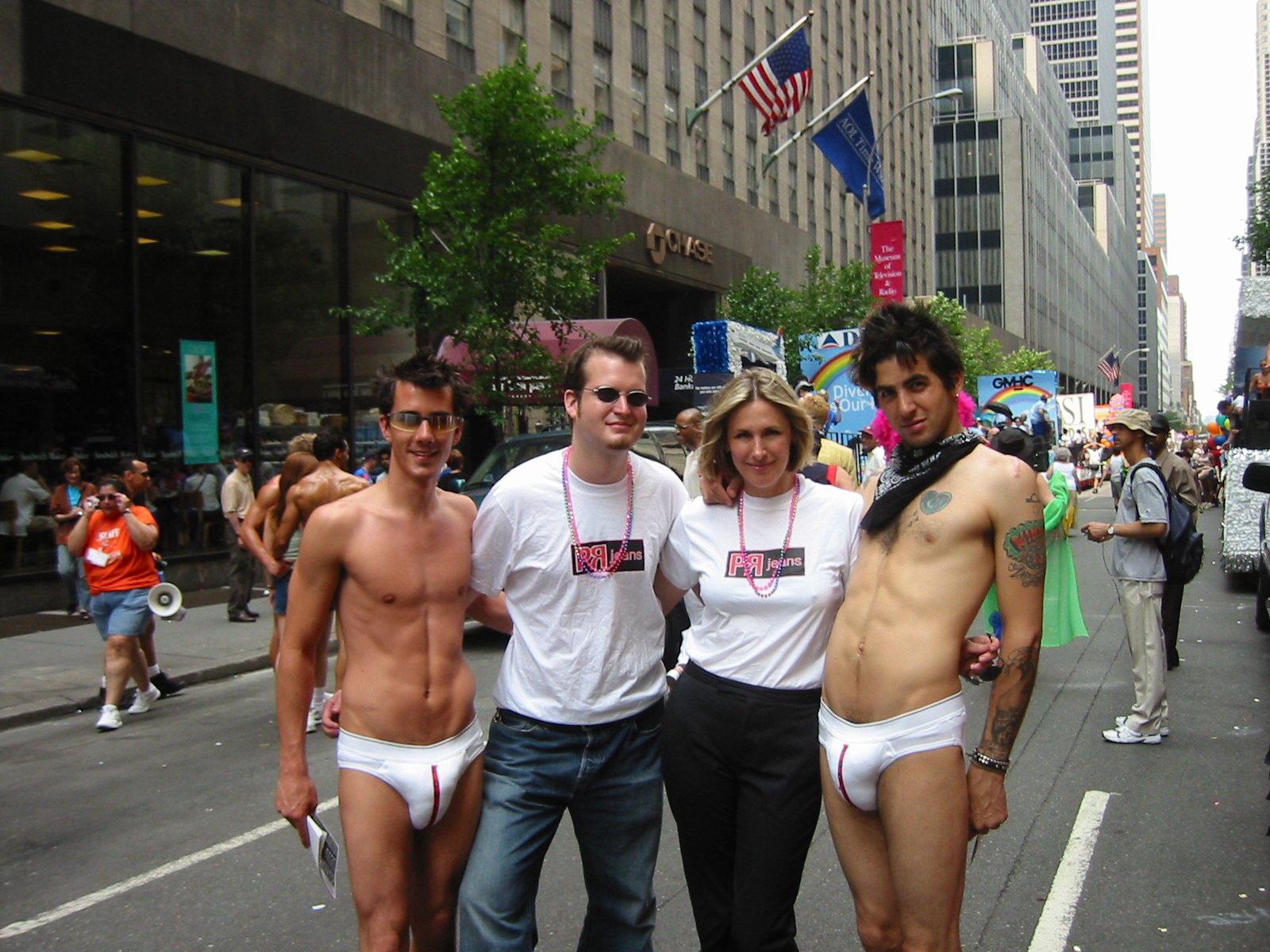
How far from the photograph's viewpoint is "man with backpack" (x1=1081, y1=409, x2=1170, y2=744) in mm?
6641

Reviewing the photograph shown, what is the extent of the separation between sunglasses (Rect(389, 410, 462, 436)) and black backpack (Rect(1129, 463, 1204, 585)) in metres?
5.25

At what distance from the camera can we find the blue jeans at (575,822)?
282 centimetres

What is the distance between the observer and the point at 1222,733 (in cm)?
690

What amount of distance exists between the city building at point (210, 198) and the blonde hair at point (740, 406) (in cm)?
908

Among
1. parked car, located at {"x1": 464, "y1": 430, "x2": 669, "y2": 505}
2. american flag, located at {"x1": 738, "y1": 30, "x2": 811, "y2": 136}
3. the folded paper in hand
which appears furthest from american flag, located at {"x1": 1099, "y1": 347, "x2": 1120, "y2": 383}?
the folded paper in hand

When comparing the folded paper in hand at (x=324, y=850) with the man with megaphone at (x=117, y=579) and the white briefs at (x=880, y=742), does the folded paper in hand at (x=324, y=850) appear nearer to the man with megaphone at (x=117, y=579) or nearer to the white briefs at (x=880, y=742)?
the white briefs at (x=880, y=742)

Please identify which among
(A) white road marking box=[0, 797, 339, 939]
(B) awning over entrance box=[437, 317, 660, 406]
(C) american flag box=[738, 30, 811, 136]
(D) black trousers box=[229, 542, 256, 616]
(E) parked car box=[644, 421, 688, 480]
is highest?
(C) american flag box=[738, 30, 811, 136]

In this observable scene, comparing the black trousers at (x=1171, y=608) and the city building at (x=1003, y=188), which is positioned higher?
the city building at (x=1003, y=188)

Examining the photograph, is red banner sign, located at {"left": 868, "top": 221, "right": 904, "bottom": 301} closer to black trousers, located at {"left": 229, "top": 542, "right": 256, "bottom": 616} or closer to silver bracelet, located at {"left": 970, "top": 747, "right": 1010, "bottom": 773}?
black trousers, located at {"left": 229, "top": 542, "right": 256, "bottom": 616}

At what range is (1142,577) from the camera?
22.2 feet

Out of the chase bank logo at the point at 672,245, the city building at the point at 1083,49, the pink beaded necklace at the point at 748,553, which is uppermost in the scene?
the city building at the point at 1083,49

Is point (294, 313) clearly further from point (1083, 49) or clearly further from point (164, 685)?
point (1083, 49)

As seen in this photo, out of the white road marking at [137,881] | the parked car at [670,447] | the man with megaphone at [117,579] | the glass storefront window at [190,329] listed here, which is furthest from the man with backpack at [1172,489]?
the glass storefront window at [190,329]

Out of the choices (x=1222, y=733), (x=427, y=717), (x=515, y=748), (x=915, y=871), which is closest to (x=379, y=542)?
(x=427, y=717)
